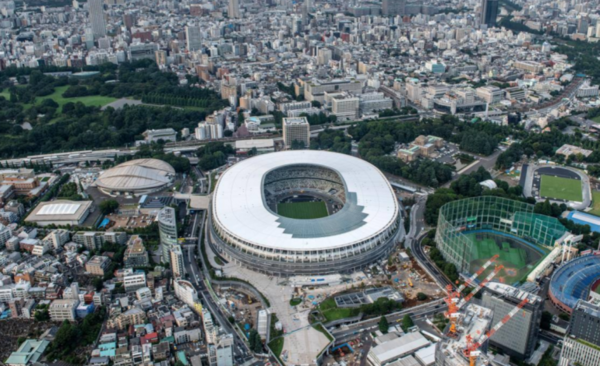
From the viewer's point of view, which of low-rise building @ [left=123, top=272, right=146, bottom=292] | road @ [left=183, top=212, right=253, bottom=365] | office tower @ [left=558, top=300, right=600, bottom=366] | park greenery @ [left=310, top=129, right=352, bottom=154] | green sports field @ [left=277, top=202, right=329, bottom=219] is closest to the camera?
office tower @ [left=558, top=300, right=600, bottom=366]

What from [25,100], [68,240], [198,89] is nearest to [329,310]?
[68,240]

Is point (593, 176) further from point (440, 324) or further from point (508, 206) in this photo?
point (440, 324)

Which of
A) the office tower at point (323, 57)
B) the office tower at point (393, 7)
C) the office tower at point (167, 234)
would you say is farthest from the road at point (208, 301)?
the office tower at point (393, 7)

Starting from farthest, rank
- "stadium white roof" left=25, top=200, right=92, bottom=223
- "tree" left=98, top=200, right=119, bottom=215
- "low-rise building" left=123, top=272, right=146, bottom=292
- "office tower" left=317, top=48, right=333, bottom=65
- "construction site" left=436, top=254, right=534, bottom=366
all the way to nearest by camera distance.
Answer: "office tower" left=317, top=48, right=333, bottom=65 < "tree" left=98, top=200, right=119, bottom=215 < "stadium white roof" left=25, top=200, right=92, bottom=223 < "low-rise building" left=123, top=272, right=146, bottom=292 < "construction site" left=436, top=254, right=534, bottom=366

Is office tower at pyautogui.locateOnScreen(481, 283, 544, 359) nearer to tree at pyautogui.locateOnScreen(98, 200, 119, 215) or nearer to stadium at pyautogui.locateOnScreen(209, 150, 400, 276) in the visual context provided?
stadium at pyautogui.locateOnScreen(209, 150, 400, 276)

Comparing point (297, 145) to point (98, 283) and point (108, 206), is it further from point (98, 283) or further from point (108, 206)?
point (98, 283)

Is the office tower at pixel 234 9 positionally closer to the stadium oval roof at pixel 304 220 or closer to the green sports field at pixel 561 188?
the stadium oval roof at pixel 304 220

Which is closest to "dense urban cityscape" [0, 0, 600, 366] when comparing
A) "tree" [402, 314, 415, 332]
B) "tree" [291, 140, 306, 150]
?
"tree" [402, 314, 415, 332]
